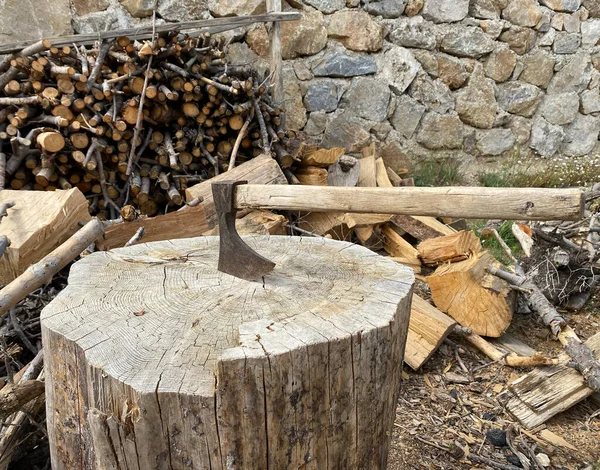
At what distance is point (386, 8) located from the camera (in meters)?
4.66

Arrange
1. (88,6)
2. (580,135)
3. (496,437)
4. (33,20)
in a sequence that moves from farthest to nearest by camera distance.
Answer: (580,135) → (88,6) → (33,20) → (496,437)

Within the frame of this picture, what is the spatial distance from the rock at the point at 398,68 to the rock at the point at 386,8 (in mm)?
304

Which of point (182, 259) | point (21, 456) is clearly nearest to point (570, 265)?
point (182, 259)

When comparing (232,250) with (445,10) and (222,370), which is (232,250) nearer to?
(222,370)

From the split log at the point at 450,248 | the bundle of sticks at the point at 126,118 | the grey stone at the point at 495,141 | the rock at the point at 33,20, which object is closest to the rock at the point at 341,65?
the bundle of sticks at the point at 126,118

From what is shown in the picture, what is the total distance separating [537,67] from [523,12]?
0.59 m

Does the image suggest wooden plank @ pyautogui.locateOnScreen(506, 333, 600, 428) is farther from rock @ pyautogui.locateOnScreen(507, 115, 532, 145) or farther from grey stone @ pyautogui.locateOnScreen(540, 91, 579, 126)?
grey stone @ pyautogui.locateOnScreen(540, 91, 579, 126)

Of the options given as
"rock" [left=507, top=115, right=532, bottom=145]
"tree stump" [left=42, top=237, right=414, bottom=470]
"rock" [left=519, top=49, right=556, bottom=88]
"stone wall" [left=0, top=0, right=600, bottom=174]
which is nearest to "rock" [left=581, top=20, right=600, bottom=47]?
"stone wall" [left=0, top=0, right=600, bottom=174]

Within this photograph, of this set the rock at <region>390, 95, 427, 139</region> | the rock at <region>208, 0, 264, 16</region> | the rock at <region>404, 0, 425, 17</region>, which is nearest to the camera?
the rock at <region>208, 0, 264, 16</region>

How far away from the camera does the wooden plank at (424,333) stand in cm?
273

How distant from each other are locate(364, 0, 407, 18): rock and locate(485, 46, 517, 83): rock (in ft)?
3.74

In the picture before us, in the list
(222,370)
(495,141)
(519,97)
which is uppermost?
(222,370)

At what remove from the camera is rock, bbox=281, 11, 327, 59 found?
4441 mm

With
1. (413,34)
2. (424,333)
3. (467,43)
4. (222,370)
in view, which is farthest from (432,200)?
(467,43)
